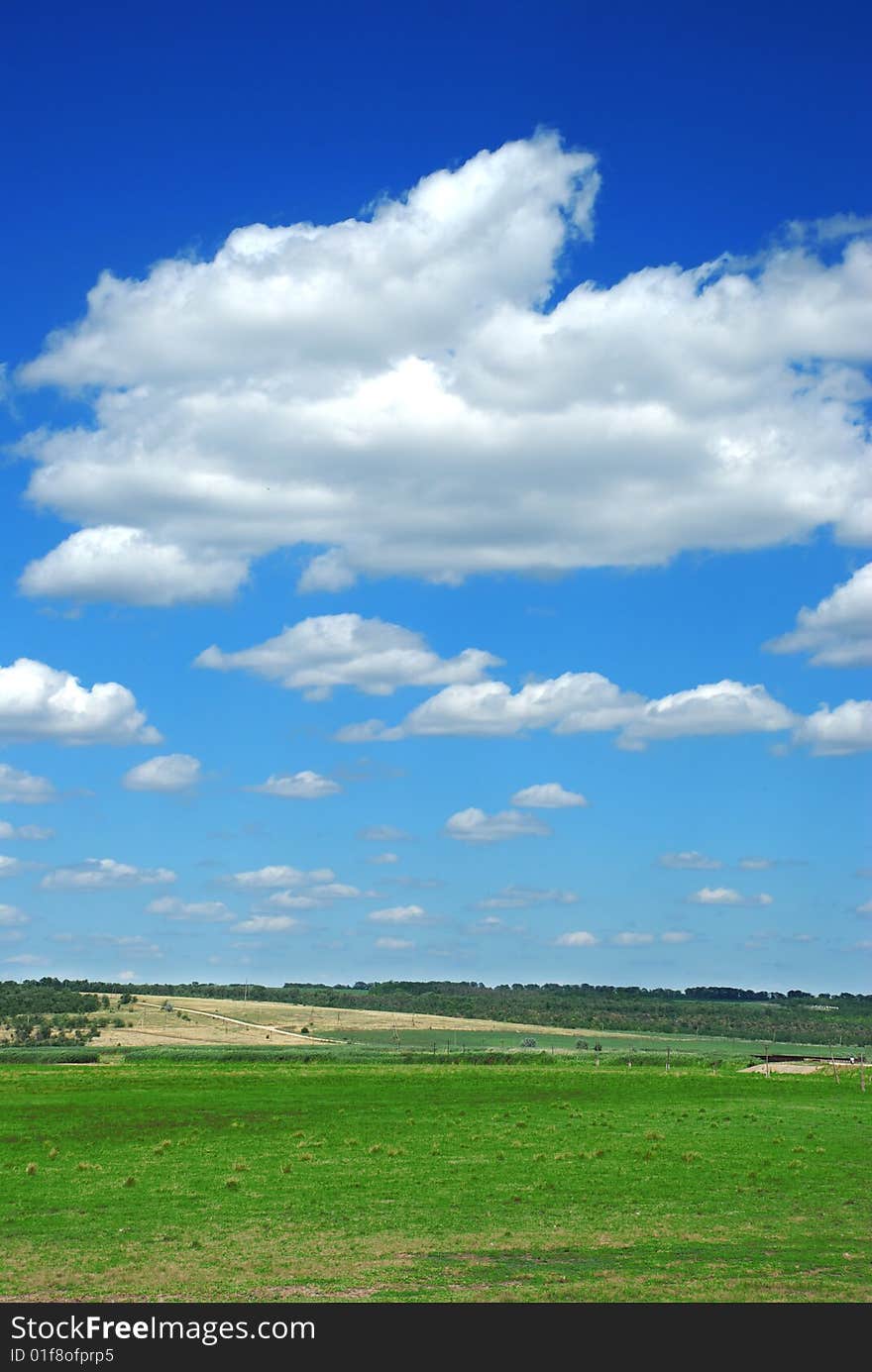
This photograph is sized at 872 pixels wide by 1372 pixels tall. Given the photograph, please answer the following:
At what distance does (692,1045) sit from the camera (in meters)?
167

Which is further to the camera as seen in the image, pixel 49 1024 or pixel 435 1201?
pixel 49 1024

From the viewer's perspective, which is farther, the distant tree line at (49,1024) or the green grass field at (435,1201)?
the distant tree line at (49,1024)

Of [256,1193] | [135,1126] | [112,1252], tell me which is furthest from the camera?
[135,1126]

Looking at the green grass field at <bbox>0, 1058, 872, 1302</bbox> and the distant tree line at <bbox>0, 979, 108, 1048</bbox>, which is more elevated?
the green grass field at <bbox>0, 1058, 872, 1302</bbox>

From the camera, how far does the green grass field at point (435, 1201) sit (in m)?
22.7

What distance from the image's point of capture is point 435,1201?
3195 centimetres

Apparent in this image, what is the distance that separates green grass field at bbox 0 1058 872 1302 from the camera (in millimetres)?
22719

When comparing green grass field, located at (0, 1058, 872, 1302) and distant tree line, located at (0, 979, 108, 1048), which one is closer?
green grass field, located at (0, 1058, 872, 1302)

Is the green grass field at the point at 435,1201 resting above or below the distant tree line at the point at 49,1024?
above

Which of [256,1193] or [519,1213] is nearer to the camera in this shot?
[519,1213]
